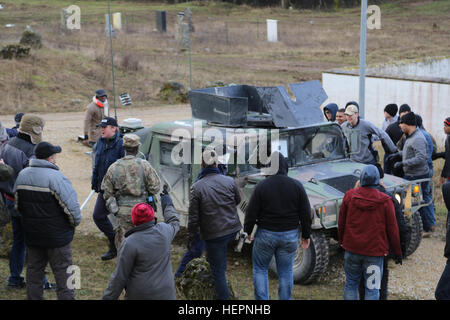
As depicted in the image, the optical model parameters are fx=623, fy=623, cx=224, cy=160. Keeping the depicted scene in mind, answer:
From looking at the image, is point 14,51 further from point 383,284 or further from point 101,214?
point 383,284

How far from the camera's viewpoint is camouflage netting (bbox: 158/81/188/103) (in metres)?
23.1

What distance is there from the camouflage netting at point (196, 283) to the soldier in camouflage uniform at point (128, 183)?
2.70ft

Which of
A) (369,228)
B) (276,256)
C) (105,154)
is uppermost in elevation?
(105,154)

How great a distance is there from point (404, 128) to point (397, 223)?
3169mm

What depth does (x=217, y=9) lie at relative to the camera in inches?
2165

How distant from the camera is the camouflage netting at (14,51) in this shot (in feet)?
81.5

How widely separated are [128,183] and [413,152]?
4.30 metres

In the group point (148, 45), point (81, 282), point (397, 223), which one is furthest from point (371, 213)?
point (148, 45)

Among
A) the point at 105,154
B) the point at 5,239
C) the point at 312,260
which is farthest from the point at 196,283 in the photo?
the point at 5,239

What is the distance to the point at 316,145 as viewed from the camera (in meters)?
8.22

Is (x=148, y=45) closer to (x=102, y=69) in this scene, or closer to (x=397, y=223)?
(x=102, y=69)

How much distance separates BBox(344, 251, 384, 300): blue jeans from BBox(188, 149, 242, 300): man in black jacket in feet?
3.82

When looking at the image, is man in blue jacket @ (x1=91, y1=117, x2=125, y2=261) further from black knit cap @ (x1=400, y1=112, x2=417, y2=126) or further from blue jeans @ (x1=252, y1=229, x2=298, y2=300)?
black knit cap @ (x1=400, y1=112, x2=417, y2=126)

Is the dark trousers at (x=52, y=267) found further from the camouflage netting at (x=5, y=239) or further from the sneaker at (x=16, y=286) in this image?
the camouflage netting at (x=5, y=239)
